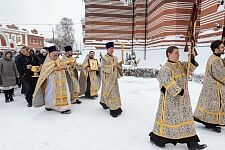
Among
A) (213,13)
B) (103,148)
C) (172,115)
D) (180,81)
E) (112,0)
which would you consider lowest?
(103,148)

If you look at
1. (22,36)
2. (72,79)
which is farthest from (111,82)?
(22,36)

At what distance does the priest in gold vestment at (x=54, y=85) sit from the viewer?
6.71 m

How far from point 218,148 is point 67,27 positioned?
6043cm

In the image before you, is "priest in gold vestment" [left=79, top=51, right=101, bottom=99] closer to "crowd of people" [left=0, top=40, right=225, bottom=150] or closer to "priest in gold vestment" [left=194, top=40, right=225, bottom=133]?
"crowd of people" [left=0, top=40, right=225, bottom=150]

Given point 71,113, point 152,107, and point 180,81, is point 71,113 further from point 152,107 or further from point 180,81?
point 180,81

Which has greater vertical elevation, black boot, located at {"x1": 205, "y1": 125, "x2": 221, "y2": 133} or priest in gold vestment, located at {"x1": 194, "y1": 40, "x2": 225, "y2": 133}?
priest in gold vestment, located at {"x1": 194, "y1": 40, "x2": 225, "y2": 133}

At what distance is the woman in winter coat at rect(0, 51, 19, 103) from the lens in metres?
8.52

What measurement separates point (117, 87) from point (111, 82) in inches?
7.3

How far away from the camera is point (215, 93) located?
5.20m

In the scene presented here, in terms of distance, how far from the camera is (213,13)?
1249 cm

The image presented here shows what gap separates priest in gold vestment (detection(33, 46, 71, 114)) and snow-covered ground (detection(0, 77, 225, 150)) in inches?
9.7

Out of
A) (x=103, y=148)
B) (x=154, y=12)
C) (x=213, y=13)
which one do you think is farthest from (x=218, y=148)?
(x=154, y=12)

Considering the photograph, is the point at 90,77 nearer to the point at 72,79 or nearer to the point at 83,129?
the point at 72,79

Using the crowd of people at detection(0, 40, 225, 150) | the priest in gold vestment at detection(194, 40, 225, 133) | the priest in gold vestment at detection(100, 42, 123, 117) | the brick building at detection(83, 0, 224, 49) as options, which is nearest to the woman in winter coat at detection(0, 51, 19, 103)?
the crowd of people at detection(0, 40, 225, 150)
